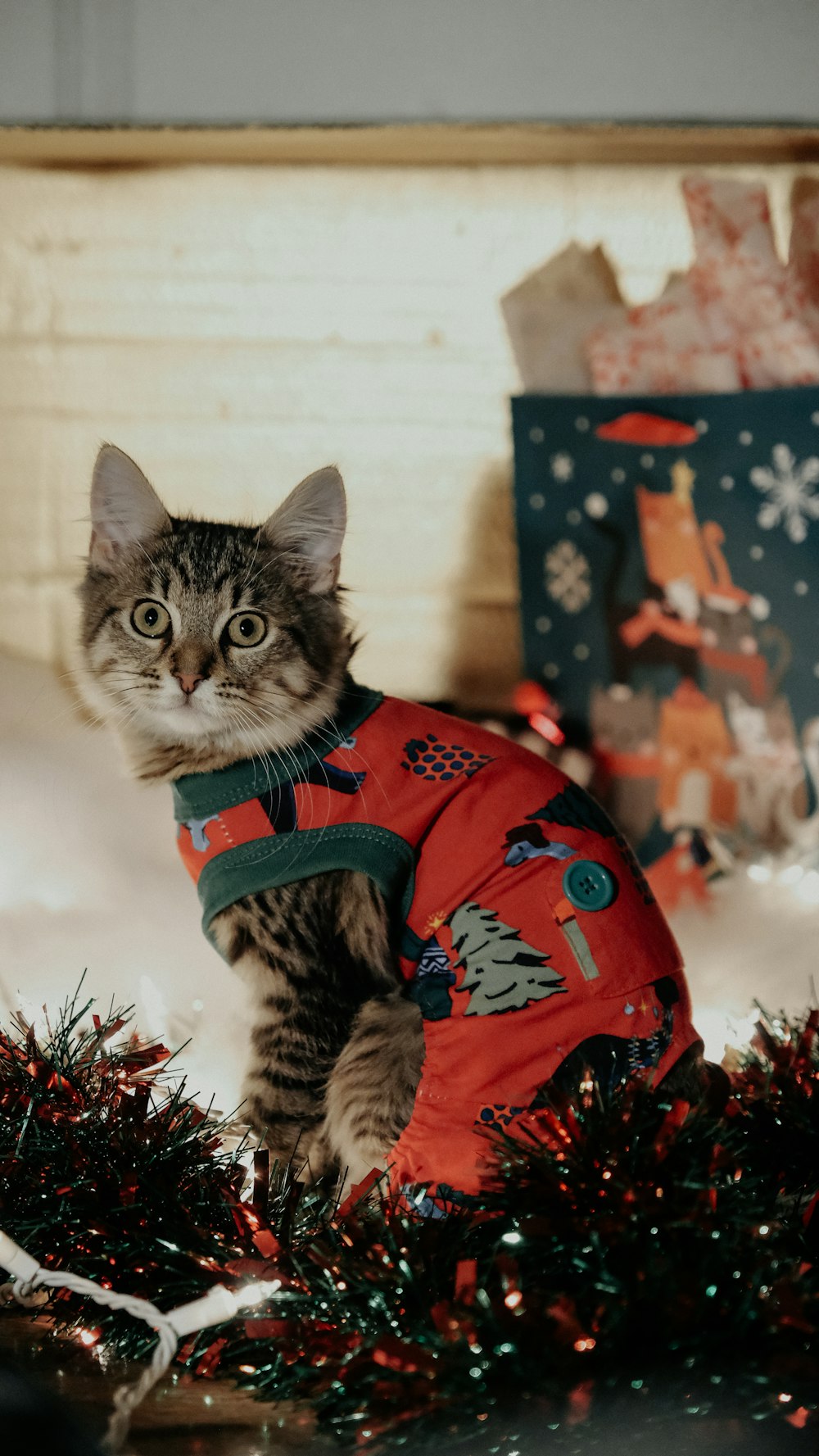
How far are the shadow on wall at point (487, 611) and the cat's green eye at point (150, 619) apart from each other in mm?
667

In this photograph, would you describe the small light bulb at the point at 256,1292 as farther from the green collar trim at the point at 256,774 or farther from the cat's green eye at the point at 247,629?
the cat's green eye at the point at 247,629

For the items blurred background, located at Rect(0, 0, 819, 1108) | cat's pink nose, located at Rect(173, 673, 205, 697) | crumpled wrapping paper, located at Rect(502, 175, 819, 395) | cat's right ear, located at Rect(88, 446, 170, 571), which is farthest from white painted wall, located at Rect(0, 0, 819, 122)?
cat's pink nose, located at Rect(173, 673, 205, 697)

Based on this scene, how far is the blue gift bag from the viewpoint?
52.3 inches

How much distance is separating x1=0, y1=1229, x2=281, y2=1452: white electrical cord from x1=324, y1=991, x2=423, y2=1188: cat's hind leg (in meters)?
0.17

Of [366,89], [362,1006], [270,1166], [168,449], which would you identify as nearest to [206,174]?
[366,89]

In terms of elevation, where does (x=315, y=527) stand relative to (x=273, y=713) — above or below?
above

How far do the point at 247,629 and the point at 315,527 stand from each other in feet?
0.32

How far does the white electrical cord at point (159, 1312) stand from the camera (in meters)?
0.61

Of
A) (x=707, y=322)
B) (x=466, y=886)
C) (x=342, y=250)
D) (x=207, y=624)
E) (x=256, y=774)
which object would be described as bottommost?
(x=466, y=886)

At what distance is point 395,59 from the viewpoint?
1.37 meters

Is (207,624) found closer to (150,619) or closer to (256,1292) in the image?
(150,619)

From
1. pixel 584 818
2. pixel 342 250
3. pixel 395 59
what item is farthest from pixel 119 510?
pixel 395 59

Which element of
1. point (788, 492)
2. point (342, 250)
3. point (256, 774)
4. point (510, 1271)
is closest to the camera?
point (510, 1271)

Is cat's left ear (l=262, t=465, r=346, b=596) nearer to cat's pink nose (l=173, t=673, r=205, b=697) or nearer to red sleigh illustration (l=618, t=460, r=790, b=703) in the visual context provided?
cat's pink nose (l=173, t=673, r=205, b=697)
